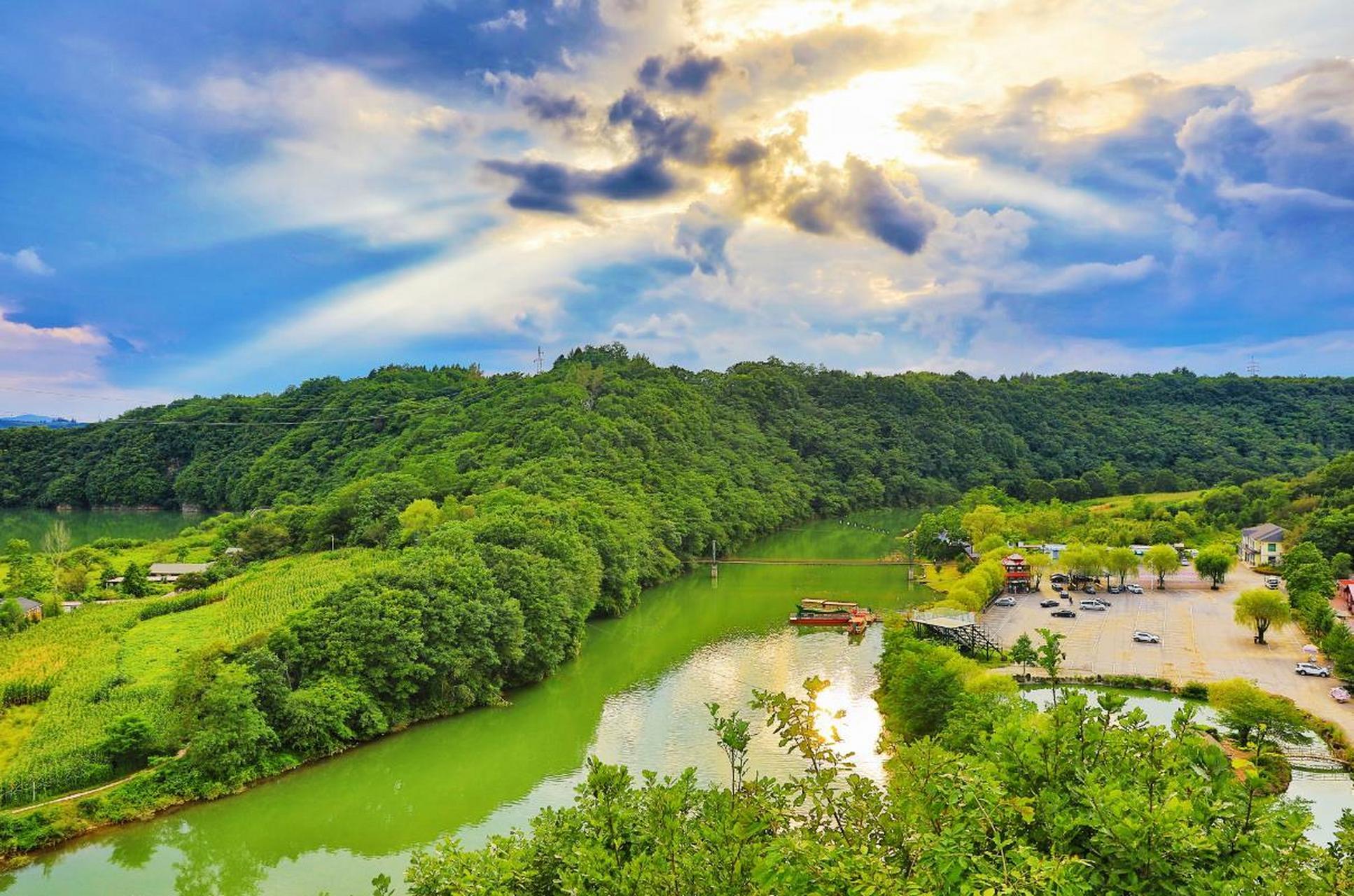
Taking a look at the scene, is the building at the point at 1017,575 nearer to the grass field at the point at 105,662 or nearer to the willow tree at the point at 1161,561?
the willow tree at the point at 1161,561

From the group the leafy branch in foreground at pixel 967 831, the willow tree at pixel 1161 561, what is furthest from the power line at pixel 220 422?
the leafy branch in foreground at pixel 967 831

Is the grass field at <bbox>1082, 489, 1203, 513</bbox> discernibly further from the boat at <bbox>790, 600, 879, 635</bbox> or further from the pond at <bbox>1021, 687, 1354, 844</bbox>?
the pond at <bbox>1021, 687, 1354, 844</bbox>

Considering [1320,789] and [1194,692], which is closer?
[1320,789]

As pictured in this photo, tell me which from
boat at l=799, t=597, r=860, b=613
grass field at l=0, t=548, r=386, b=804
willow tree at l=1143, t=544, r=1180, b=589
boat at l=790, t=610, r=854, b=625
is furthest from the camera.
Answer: willow tree at l=1143, t=544, r=1180, b=589

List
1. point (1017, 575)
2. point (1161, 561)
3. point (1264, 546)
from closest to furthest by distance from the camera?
point (1161, 561) → point (1017, 575) → point (1264, 546)

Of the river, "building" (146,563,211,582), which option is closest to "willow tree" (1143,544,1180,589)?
the river

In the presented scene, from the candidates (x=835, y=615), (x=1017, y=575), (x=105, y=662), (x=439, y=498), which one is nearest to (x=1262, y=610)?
(x=1017, y=575)

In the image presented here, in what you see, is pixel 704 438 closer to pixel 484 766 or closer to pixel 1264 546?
pixel 1264 546

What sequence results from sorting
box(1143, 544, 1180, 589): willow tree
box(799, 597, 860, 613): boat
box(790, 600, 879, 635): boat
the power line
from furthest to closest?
1. the power line
2. box(1143, 544, 1180, 589): willow tree
3. box(799, 597, 860, 613): boat
4. box(790, 600, 879, 635): boat
